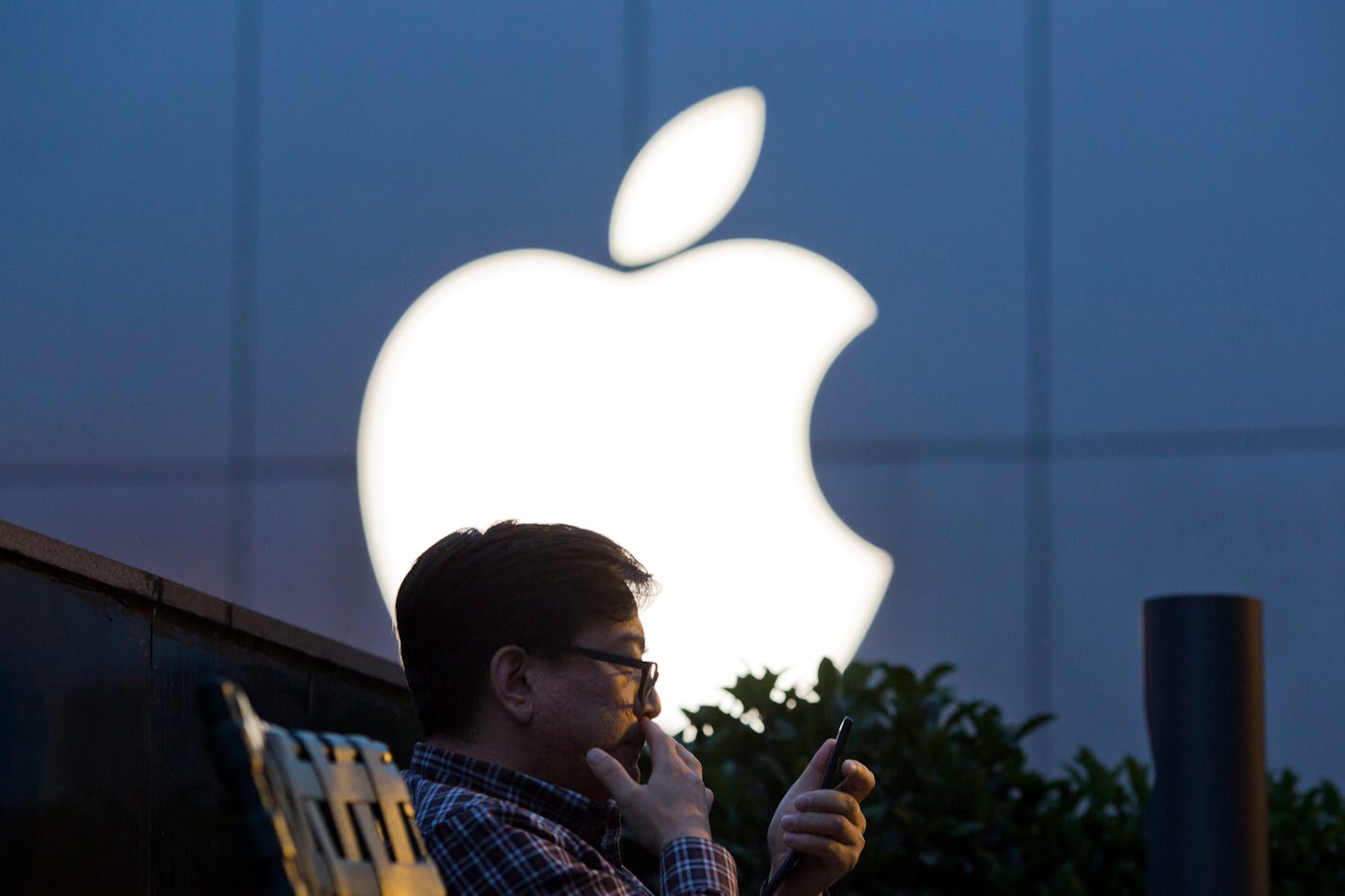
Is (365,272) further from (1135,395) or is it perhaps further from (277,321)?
(1135,395)

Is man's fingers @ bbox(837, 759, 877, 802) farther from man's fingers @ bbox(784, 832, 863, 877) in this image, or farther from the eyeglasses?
the eyeglasses

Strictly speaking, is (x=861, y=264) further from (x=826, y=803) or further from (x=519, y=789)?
(x=519, y=789)

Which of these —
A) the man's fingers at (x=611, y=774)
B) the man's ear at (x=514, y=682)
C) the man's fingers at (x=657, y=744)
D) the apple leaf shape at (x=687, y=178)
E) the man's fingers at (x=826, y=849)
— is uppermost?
the apple leaf shape at (x=687, y=178)

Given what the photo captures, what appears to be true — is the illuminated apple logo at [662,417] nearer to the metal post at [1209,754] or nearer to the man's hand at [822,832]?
the metal post at [1209,754]

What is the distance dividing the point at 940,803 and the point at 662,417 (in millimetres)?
2038

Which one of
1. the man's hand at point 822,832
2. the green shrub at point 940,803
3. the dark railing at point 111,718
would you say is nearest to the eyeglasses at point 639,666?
the man's hand at point 822,832

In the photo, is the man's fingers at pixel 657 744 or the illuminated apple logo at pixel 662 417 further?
the illuminated apple logo at pixel 662 417

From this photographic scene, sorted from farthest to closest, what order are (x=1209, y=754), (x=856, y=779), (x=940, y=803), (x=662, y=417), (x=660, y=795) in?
(x=662, y=417), (x=940, y=803), (x=1209, y=754), (x=856, y=779), (x=660, y=795)

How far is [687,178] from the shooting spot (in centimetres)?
535

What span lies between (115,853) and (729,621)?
3211 mm

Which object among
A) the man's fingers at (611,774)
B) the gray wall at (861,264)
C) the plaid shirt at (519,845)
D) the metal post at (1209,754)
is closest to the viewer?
the plaid shirt at (519,845)

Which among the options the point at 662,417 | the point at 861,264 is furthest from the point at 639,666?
the point at 861,264

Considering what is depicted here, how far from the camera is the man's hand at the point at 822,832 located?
1982mm

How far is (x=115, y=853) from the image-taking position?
2.03 m
